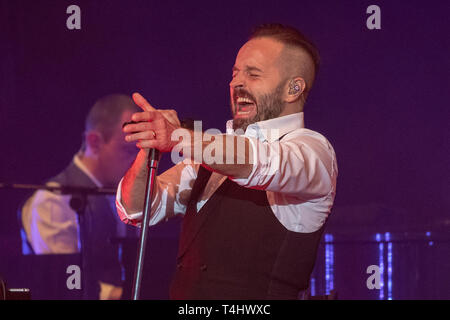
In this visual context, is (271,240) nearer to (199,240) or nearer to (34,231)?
(199,240)

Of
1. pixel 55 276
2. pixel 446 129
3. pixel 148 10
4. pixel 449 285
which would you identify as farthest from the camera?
pixel 148 10

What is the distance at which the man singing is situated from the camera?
135 centimetres

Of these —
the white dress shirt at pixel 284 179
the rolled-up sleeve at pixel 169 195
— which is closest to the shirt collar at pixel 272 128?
the white dress shirt at pixel 284 179

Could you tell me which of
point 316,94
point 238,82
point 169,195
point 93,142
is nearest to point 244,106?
point 238,82

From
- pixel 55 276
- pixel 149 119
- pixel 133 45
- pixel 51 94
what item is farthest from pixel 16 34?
pixel 149 119

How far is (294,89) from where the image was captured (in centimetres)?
178

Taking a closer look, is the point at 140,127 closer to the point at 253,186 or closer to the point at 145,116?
the point at 145,116

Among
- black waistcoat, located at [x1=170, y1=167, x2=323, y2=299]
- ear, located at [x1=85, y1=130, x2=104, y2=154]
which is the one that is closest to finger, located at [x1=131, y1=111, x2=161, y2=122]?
black waistcoat, located at [x1=170, y1=167, x2=323, y2=299]

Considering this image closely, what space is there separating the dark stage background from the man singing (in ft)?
4.53

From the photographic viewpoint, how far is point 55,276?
11.8 feet

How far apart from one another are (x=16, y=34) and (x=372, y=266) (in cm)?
253

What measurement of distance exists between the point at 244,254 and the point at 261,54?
57cm

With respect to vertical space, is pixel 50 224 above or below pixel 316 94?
below

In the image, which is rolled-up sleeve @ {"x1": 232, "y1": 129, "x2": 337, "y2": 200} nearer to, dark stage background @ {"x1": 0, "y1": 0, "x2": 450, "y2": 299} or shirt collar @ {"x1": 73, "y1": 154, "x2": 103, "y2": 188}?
dark stage background @ {"x1": 0, "y1": 0, "x2": 450, "y2": 299}
